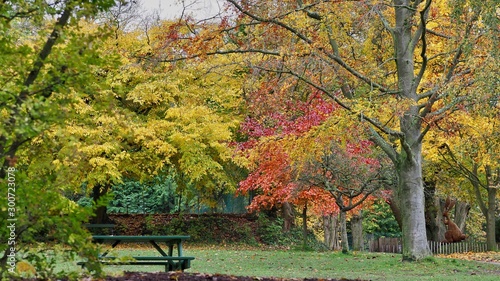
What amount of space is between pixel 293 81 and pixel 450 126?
4.29m

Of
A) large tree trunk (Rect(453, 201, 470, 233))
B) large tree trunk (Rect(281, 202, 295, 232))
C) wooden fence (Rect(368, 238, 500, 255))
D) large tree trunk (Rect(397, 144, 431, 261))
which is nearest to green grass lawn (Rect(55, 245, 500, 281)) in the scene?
large tree trunk (Rect(397, 144, 431, 261))

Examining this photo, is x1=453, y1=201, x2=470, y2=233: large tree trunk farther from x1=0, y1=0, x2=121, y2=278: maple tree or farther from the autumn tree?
x1=0, y1=0, x2=121, y2=278: maple tree

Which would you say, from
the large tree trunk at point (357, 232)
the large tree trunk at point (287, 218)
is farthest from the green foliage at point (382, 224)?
the large tree trunk at point (287, 218)

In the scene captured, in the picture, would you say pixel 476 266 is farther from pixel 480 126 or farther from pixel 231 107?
pixel 231 107

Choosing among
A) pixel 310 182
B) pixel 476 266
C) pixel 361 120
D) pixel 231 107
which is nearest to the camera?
pixel 361 120

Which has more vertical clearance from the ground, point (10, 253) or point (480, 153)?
point (480, 153)

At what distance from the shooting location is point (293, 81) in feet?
53.4

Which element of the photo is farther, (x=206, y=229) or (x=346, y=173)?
(x=206, y=229)

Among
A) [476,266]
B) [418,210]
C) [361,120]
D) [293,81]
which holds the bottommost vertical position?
[476,266]

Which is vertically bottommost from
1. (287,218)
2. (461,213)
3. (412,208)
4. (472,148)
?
(412,208)

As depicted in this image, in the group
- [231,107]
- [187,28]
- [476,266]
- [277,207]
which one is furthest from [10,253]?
[277,207]

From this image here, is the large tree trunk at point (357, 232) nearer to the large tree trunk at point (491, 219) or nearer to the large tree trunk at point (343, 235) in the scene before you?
the large tree trunk at point (491, 219)

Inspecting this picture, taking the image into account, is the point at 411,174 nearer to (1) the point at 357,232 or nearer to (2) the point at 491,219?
(2) the point at 491,219

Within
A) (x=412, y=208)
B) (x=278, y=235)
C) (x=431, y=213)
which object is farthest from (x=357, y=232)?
(x=412, y=208)
